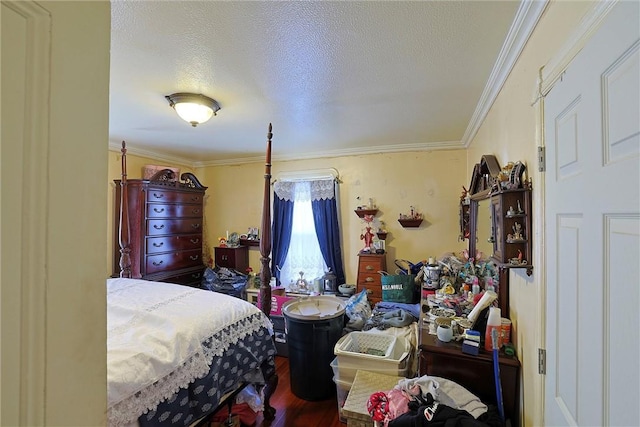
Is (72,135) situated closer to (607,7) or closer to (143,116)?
(607,7)

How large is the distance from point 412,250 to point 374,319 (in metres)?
1.21

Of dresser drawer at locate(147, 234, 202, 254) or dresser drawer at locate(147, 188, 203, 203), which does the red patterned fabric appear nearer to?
dresser drawer at locate(147, 234, 202, 254)

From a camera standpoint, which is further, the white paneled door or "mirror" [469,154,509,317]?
"mirror" [469,154,509,317]

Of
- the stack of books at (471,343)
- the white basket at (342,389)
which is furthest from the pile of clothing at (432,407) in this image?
the white basket at (342,389)

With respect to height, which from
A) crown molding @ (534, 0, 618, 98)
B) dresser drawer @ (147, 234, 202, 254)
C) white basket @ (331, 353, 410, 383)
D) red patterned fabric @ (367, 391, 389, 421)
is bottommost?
white basket @ (331, 353, 410, 383)

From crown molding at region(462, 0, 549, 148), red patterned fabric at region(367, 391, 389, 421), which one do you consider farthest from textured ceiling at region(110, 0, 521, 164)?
red patterned fabric at region(367, 391, 389, 421)

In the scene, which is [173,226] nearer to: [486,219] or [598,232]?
[486,219]

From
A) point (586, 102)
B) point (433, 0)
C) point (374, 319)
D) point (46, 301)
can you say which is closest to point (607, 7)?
point (586, 102)

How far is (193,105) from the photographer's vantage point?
2.07m

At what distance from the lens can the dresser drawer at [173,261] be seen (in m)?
3.44

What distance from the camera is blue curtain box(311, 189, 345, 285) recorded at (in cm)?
371

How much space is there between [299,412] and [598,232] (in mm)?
2297

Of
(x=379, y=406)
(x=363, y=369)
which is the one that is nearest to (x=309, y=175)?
(x=363, y=369)

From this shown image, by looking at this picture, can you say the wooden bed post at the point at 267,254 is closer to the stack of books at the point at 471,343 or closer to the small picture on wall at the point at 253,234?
the stack of books at the point at 471,343
